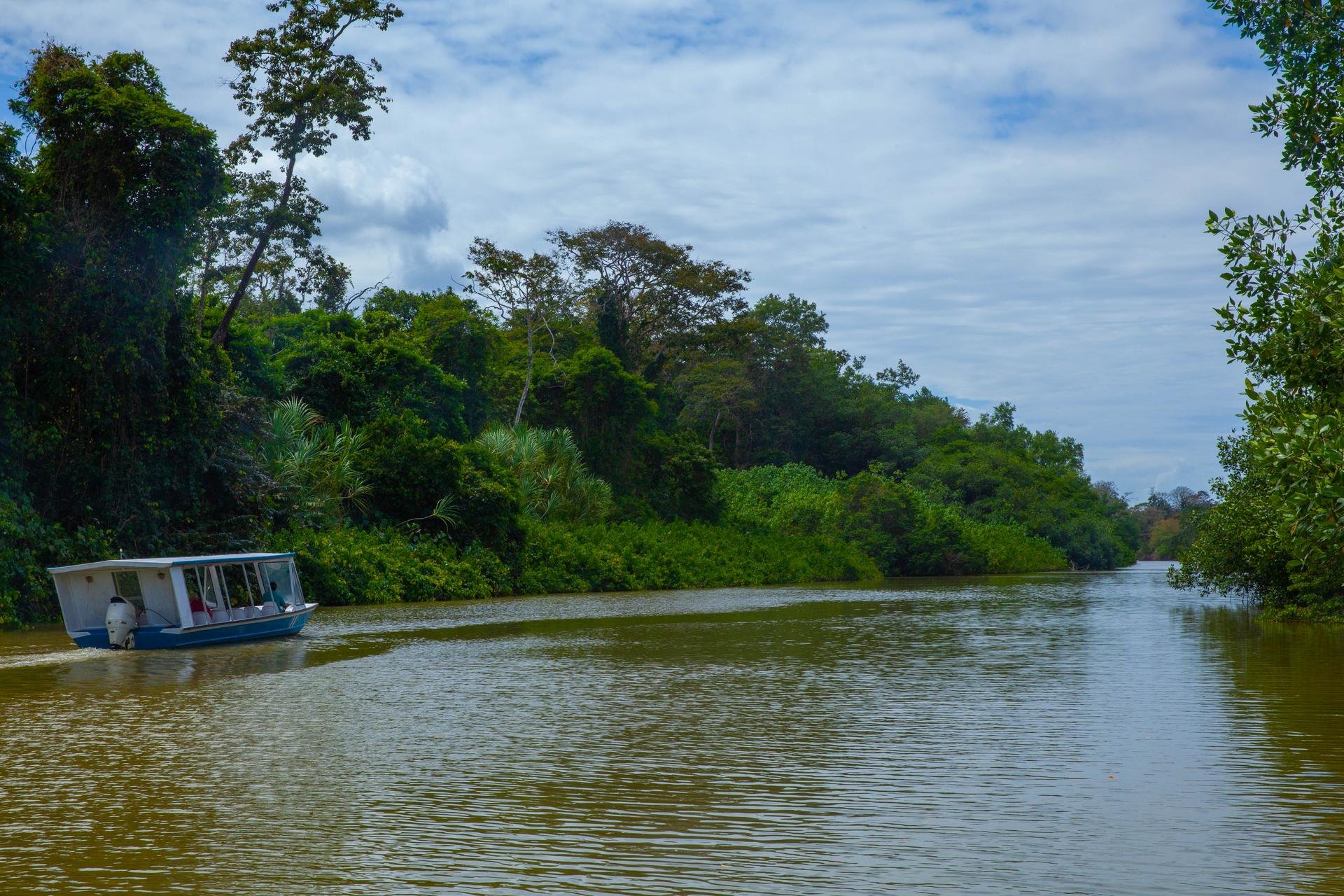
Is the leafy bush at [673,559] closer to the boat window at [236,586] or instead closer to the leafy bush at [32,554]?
the boat window at [236,586]

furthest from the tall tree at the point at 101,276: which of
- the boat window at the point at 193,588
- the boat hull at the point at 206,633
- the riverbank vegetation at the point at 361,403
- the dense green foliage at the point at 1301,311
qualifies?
the dense green foliage at the point at 1301,311

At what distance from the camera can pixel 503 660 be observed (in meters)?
18.1

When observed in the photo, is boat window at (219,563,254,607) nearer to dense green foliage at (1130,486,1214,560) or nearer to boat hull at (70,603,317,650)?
boat hull at (70,603,317,650)

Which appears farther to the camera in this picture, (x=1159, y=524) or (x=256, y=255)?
(x=1159, y=524)

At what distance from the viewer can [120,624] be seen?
748 inches

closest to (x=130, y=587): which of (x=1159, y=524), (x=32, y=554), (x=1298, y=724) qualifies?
(x=32, y=554)

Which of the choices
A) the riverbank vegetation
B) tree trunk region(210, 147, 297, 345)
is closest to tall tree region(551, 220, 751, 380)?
the riverbank vegetation

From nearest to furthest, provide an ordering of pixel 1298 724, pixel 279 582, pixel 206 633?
pixel 1298 724 → pixel 206 633 → pixel 279 582

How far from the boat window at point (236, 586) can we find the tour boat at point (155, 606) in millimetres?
309

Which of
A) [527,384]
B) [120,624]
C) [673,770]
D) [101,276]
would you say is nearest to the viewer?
[673,770]

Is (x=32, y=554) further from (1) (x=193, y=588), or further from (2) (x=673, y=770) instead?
(2) (x=673, y=770)

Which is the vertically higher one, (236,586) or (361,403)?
(361,403)

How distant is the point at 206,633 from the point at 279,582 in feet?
8.37

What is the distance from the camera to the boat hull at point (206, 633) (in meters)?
19.1
